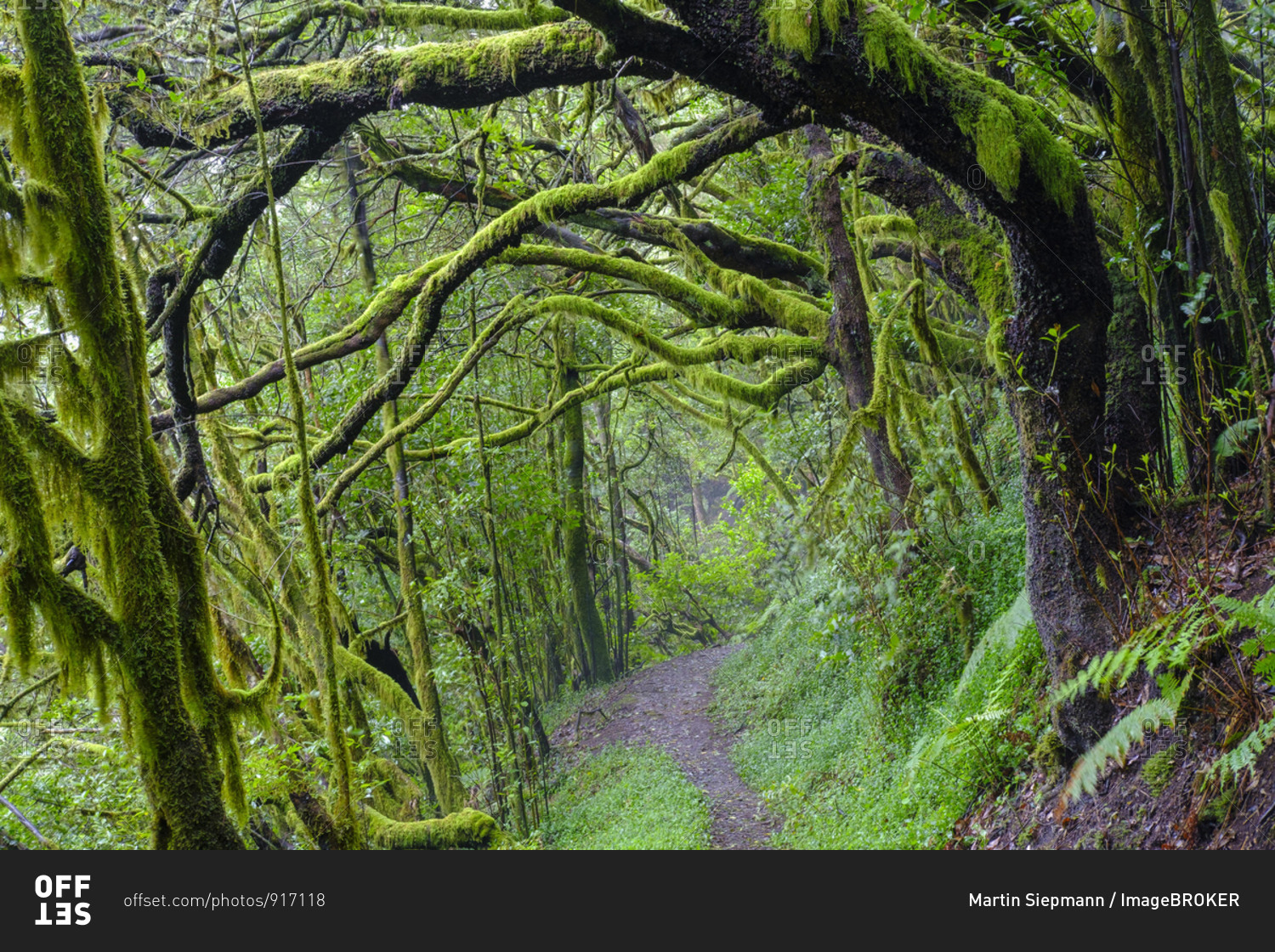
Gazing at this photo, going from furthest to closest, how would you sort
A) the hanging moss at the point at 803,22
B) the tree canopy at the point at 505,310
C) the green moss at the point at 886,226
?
the green moss at the point at 886,226
the hanging moss at the point at 803,22
the tree canopy at the point at 505,310

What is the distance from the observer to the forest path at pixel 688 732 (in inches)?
358

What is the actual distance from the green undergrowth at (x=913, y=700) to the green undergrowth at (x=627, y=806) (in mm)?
992

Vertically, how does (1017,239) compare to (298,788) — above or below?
above

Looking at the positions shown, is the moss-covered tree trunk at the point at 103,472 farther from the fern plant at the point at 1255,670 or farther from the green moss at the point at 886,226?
the green moss at the point at 886,226

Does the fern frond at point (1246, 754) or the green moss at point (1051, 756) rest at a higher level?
the fern frond at point (1246, 754)

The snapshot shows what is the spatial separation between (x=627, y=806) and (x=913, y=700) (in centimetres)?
453

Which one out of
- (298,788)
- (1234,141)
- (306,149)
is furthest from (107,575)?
(1234,141)

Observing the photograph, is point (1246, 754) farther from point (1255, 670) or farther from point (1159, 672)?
point (1159, 672)

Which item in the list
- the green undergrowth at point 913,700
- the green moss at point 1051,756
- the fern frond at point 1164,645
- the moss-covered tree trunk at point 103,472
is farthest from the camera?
the green undergrowth at point 913,700

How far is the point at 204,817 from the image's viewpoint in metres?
2.74

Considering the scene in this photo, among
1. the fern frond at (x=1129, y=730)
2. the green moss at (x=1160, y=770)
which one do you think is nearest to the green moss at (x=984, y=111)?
the fern frond at (x=1129, y=730)

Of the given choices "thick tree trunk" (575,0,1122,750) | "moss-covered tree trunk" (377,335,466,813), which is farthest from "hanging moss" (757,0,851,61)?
"moss-covered tree trunk" (377,335,466,813)

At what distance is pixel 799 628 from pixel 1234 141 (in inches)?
397
